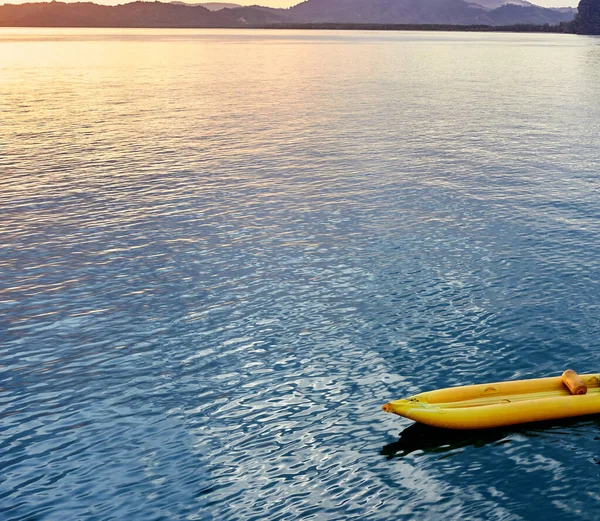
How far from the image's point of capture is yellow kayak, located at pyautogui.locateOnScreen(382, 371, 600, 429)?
17.4m

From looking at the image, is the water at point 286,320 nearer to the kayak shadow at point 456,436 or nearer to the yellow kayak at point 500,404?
the kayak shadow at point 456,436

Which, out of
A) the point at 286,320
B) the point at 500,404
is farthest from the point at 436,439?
the point at 286,320

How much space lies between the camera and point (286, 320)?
24500 mm

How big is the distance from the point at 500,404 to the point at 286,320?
901 centimetres

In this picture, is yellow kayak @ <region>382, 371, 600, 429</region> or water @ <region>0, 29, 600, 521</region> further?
yellow kayak @ <region>382, 371, 600, 429</region>

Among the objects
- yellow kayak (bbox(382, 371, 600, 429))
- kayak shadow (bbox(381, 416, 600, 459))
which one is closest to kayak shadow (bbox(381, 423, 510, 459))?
kayak shadow (bbox(381, 416, 600, 459))

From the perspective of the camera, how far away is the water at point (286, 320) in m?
16.1

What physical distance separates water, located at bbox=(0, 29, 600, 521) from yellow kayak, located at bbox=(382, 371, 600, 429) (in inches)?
22.0

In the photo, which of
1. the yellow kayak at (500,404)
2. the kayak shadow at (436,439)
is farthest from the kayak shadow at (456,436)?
the yellow kayak at (500,404)

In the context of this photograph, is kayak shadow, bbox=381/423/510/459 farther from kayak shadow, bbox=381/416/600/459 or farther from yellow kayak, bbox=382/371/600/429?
yellow kayak, bbox=382/371/600/429

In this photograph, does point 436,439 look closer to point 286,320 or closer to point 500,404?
point 500,404

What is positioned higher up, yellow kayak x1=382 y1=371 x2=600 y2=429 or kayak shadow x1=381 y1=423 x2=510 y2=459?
yellow kayak x1=382 y1=371 x2=600 y2=429

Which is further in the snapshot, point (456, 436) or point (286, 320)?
point (286, 320)

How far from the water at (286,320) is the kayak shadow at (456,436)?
0.22ft
